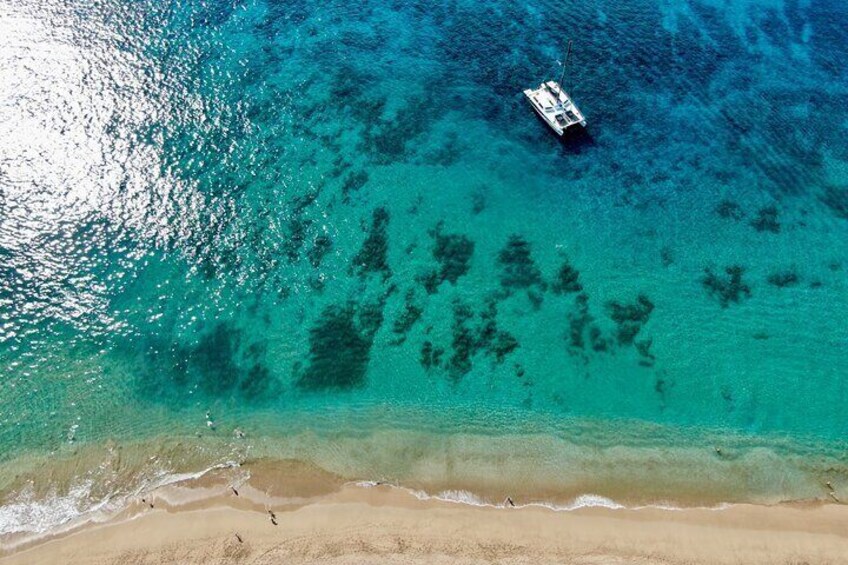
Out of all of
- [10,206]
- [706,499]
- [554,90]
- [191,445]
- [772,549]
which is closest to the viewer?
[772,549]

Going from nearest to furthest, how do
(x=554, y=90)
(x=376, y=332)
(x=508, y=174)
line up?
(x=376, y=332), (x=508, y=174), (x=554, y=90)

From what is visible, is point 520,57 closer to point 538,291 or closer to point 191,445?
point 538,291

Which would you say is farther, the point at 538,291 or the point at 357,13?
the point at 357,13

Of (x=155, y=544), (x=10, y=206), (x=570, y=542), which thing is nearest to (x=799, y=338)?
(x=570, y=542)

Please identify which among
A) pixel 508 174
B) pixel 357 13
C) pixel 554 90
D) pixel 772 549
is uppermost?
pixel 357 13

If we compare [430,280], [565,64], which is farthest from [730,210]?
[430,280]

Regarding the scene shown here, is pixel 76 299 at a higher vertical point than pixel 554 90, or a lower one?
lower
